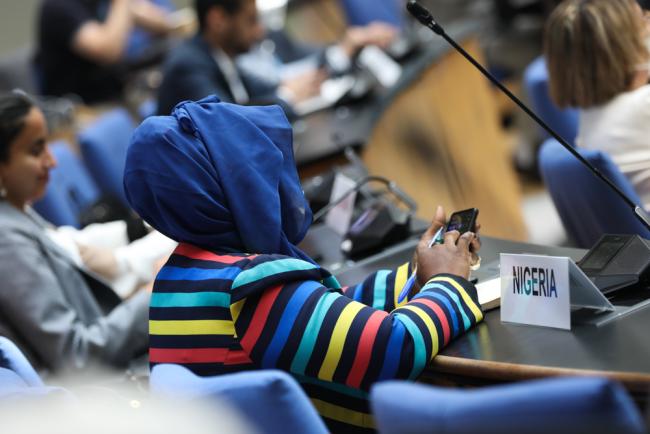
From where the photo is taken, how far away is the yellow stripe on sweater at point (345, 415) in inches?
59.7

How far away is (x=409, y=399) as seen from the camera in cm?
92

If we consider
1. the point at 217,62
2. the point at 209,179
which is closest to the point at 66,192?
the point at 217,62

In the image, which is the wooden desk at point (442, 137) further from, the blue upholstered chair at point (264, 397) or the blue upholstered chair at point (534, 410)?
the blue upholstered chair at point (534, 410)

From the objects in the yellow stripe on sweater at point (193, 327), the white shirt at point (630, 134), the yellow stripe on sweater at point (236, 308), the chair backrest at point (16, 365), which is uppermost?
the white shirt at point (630, 134)

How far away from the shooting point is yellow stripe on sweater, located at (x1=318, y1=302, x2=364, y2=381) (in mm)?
1425

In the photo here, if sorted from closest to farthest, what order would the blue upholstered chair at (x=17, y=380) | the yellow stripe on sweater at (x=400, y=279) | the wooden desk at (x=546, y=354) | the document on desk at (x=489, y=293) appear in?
1. the wooden desk at (x=546, y=354)
2. the blue upholstered chair at (x=17, y=380)
3. the document on desk at (x=489, y=293)
4. the yellow stripe on sweater at (x=400, y=279)

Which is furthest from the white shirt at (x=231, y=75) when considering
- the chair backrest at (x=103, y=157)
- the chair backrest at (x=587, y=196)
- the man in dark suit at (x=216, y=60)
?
the chair backrest at (x=587, y=196)

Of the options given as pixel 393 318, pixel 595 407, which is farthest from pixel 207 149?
pixel 595 407

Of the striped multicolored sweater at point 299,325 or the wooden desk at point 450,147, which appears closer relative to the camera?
the striped multicolored sweater at point 299,325

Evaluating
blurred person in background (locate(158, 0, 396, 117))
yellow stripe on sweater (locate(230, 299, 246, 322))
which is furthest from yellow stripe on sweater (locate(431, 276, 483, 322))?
blurred person in background (locate(158, 0, 396, 117))

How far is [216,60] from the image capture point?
3.67 meters

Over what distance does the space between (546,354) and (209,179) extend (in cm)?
58

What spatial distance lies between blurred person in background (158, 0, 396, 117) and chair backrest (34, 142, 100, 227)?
0.42m

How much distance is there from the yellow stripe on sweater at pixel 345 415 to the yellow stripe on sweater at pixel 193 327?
0.61ft
